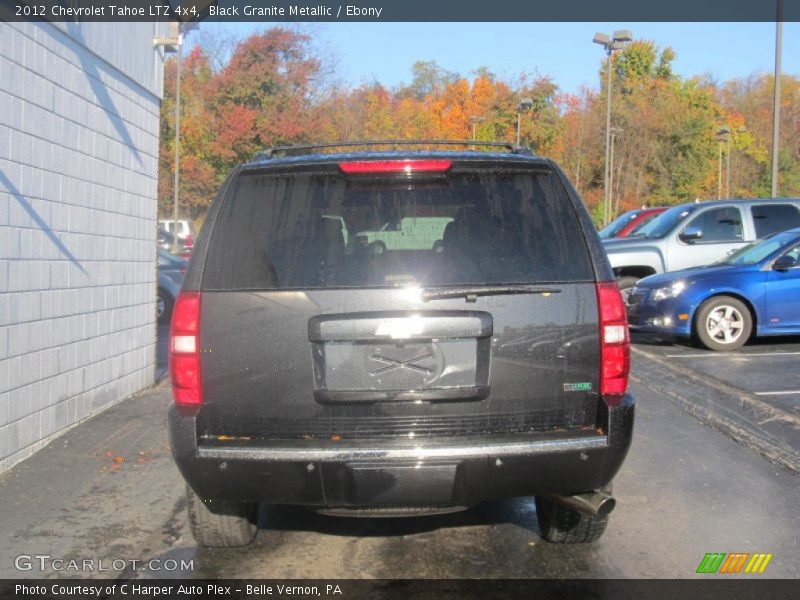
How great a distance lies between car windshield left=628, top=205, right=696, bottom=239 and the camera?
44.1 ft

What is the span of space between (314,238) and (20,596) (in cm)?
210

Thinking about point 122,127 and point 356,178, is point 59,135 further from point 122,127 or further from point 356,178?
A: point 356,178

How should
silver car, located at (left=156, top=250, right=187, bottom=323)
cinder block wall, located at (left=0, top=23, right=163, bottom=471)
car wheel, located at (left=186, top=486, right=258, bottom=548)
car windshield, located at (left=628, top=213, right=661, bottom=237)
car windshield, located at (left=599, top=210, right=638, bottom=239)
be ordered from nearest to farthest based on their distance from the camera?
1. car wheel, located at (left=186, top=486, right=258, bottom=548)
2. cinder block wall, located at (left=0, top=23, right=163, bottom=471)
3. silver car, located at (left=156, top=250, right=187, bottom=323)
4. car windshield, located at (left=628, top=213, right=661, bottom=237)
5. car windshield, located at (left=599, top=210, right=638, bottom=239)

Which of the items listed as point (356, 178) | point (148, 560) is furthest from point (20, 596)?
point (356, 178)

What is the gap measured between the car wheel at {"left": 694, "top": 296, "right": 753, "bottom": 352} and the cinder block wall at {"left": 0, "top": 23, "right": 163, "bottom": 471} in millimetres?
6631

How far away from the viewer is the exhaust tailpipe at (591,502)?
3.56m

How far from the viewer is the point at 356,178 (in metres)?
3.62

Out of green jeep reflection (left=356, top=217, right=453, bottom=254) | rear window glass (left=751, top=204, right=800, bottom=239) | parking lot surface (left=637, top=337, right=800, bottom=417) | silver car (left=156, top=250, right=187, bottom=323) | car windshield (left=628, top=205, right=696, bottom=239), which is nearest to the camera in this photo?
green jeep reflection (left=356, top=217, right=453, bottom=254)

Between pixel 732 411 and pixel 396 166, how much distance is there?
469 centimetres

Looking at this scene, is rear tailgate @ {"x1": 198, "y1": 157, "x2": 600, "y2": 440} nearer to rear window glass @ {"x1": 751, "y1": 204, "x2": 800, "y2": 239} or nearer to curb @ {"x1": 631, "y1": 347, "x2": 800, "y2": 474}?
curb @ {"x1": 631, "y1": 347, "x2": 800, "y2": 474}

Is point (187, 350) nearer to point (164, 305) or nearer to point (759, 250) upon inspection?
point (759, 250)

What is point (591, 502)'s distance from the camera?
359 cm

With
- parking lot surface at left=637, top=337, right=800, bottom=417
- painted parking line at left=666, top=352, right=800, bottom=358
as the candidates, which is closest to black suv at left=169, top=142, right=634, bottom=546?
parking lot surface at left=637, top=337, right=800, bottom=417

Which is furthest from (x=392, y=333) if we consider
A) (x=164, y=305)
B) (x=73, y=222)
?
(x=164, y=305)
